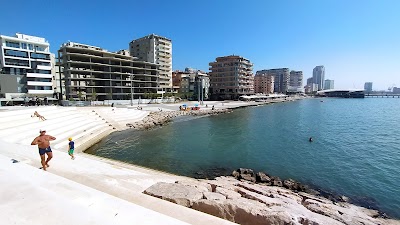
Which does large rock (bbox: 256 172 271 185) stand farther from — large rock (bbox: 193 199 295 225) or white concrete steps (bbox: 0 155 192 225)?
white concrete steps (bbox: 0 155 192 225)

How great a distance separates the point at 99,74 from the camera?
70.2m

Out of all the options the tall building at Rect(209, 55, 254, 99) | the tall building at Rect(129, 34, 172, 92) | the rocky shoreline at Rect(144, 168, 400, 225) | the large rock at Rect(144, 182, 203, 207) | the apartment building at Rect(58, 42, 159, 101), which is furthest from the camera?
the tall building at Rect(209, 55, 254, 99)

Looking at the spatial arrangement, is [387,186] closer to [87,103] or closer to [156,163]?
[156,163]

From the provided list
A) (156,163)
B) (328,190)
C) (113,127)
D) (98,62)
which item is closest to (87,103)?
(98,62)

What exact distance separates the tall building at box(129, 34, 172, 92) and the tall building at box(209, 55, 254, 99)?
2557 centimetres

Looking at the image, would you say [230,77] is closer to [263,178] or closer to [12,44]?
[12,44]

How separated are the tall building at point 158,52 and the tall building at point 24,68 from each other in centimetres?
4736

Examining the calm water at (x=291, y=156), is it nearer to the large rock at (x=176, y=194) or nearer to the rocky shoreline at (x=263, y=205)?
the rocky shoreline at (x=263, y=205)

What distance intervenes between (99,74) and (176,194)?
7246cm

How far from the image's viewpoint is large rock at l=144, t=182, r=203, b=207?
24.5ft

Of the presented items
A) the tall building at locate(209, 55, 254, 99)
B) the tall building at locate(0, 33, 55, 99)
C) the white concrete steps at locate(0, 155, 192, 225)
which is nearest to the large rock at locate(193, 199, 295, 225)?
the white concrete steps at locate(0, 155, 192, 225)

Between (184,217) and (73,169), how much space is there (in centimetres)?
829

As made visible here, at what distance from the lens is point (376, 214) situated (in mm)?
11875

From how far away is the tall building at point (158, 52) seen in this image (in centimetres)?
10656
